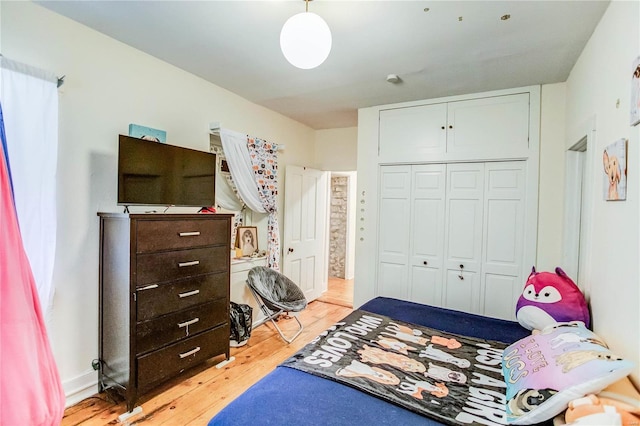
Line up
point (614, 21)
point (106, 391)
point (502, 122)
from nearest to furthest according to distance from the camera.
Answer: point (614, 21)
point (106, 391)
point (502, 122)

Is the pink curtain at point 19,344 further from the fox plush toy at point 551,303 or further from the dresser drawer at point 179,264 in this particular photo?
the fox plush toy at point 551,303

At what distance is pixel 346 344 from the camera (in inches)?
74.9

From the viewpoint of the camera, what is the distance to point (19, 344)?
1.31 metres

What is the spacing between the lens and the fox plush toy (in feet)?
6.14

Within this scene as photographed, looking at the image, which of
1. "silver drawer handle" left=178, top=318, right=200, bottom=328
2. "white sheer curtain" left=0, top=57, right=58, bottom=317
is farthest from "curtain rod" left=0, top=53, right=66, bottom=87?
"silver drawer handle" left=178, top=318, right=200, bottom=328

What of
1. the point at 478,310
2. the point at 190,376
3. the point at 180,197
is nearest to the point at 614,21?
the point at 478,310

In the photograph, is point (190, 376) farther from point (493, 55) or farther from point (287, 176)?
point (493, 55)

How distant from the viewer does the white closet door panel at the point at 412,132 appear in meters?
3.51

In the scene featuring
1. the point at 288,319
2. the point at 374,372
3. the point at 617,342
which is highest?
the point at 617,342

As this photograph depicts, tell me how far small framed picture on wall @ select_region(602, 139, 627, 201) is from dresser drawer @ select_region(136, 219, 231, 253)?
264 cm

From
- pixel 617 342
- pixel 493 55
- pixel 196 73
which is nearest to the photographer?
pixel 617 342

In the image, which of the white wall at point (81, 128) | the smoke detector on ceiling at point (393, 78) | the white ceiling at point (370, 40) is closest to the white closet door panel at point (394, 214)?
the white ceiling at point (370, 40)

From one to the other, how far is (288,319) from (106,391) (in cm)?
211

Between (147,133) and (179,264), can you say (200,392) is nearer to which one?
(179,264)
